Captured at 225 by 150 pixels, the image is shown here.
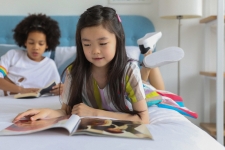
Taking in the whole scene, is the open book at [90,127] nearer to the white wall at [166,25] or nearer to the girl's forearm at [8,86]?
the girl's forearm at [8,86]

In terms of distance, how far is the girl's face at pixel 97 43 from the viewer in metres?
1.04

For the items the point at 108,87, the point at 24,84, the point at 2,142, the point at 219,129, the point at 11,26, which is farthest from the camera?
the point at 11,26

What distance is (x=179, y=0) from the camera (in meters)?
2.13

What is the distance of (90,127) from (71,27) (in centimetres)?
164

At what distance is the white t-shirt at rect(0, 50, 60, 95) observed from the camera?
6.31 ft

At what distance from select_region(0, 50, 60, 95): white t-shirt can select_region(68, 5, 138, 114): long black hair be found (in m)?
0.82

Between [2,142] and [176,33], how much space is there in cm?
194

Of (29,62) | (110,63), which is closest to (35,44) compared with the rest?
(29,62)

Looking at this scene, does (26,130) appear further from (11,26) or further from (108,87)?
(11,26)

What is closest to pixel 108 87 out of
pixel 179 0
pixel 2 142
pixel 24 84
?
pixel 2 142

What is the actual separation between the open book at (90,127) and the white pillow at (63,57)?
119cm

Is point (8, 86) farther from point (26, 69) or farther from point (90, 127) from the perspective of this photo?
point (90, 127)

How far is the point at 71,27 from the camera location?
236 centimetres

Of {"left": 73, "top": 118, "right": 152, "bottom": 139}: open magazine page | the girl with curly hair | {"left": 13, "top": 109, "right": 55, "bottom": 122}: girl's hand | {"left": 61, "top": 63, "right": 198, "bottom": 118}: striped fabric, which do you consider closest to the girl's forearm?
the girl with curly hair
